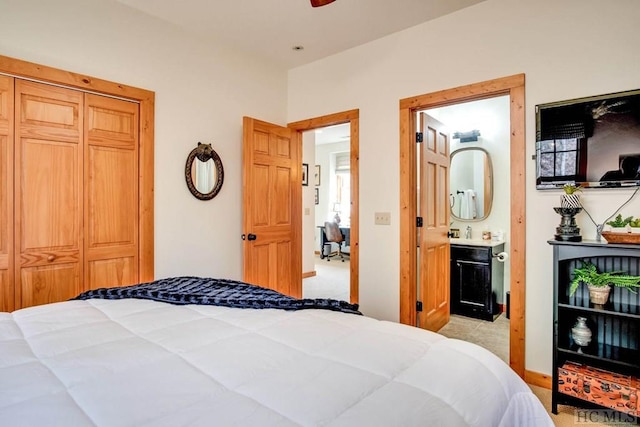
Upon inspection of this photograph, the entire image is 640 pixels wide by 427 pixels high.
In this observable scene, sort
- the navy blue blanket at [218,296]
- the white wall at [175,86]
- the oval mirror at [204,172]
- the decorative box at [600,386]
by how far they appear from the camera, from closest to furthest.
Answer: the navy blue blanket at [218,296] → the decorative box at [600,386] → the white wall at [175,86] → the oval mirror at [204,172]

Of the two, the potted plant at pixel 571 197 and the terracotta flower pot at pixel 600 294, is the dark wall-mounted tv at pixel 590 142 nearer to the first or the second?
the potted plant at pixel 571 197

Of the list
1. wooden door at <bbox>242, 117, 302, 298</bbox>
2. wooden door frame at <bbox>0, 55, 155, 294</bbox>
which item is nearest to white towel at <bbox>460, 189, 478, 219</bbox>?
wooden door at <bbox>242, 117, 302, 298</bbox>

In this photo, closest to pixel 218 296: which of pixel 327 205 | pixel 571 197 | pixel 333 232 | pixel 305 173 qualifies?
pixel 571 197

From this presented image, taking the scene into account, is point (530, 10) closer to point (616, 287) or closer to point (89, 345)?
point (616, 287)

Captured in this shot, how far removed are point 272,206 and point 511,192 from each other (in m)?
2.20

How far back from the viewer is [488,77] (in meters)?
2.68

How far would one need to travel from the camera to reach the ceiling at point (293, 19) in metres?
2.74

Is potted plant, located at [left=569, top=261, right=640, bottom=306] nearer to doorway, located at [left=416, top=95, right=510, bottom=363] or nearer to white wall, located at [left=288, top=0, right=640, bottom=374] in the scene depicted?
white wall, located at [left=288, top=0, right=640, bottom=374]

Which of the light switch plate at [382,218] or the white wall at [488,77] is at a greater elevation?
the white wall at [488,77]

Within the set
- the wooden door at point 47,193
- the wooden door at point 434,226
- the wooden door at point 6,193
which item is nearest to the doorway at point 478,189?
the wooden door at point 434,226

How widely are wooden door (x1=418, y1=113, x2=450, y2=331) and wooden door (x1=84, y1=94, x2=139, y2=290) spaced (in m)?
2.46

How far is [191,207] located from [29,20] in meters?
1.69

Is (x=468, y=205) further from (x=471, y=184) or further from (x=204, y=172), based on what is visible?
(x=204, y=172)

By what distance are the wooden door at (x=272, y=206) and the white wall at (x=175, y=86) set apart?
0.75 feet
